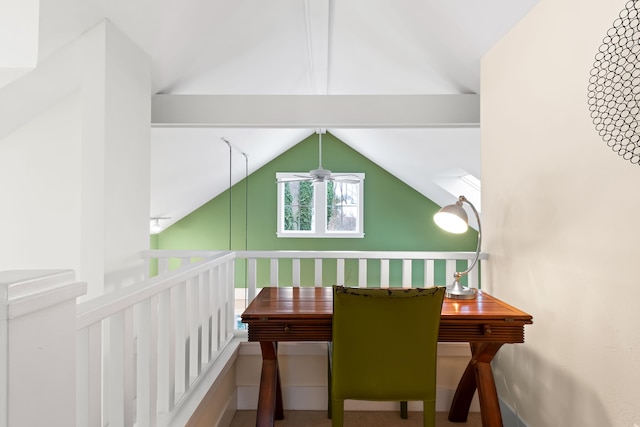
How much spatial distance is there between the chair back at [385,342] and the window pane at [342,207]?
5373 millimetres

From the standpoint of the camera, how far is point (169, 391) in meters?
1.55

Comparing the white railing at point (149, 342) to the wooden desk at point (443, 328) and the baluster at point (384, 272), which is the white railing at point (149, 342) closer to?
the wooden desk at point (443, 328)

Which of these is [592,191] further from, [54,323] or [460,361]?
[54,323]

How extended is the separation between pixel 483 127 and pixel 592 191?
1.17 m

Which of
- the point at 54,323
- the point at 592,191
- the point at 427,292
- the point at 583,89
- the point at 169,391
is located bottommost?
the point at 169,391

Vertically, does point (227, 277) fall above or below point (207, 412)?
above

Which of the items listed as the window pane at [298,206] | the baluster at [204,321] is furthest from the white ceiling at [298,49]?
the window pane at [298,206]

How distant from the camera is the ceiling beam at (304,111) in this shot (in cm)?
301

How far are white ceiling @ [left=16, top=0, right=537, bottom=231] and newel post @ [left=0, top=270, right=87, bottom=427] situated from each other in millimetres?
1817

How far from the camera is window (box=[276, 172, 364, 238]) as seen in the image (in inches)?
273

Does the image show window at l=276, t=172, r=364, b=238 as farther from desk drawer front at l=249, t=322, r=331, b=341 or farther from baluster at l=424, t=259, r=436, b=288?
desk drawer front at l=249, t=322, r=331, b=341

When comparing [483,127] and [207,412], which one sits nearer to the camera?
[207,412]

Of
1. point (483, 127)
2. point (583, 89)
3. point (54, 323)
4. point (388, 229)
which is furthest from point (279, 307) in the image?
point (388, 229)

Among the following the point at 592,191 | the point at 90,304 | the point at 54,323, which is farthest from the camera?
the point at 592,191
